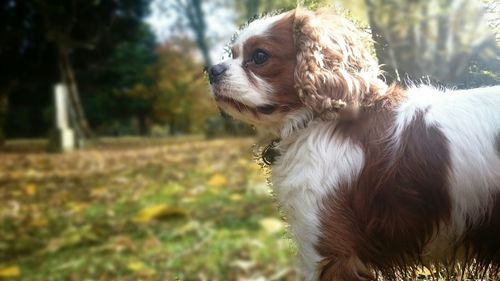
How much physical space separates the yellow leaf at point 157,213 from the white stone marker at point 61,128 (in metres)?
1.47

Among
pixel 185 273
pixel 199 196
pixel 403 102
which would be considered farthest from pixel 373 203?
pixel 199 196

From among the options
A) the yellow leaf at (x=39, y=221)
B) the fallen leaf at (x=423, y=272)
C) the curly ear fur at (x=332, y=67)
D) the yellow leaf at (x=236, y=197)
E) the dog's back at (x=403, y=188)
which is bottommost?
the yellow leaf at (x=39, y=221)

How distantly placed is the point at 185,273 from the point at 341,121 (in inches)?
98.3

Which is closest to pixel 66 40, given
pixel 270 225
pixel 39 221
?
pixel 39 221

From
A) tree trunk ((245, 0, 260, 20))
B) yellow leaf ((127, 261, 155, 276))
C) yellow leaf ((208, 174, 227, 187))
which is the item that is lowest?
yellow leaf ((127, 261, 155, 276))

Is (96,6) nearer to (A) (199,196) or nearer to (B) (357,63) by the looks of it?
(A) (199,196)

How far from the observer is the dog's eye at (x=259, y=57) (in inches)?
73.0

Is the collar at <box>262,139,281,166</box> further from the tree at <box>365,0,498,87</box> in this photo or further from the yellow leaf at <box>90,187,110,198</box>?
the yellow leaf at <box>90,187,110,198</box>

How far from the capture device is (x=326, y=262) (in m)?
1.70

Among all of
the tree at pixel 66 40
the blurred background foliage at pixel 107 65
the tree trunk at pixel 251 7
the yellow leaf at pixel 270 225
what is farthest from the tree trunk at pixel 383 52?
the tree at pixel 66 40

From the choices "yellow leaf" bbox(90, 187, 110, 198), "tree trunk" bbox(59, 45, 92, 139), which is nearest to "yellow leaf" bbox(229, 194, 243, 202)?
"yellow leaf" bbox(90, 187, 110, 198)

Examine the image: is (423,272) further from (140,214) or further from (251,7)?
(140,214)

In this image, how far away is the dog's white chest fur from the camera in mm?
1714

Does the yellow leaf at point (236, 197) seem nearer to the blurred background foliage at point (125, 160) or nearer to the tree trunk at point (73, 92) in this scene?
the blurred background foliage at point (125, 160)
